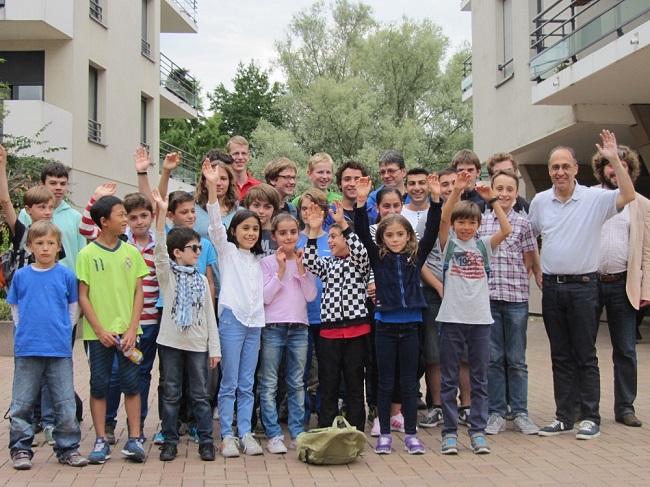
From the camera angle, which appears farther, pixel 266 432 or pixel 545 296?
pixel 545 296

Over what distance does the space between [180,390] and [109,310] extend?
78 cm

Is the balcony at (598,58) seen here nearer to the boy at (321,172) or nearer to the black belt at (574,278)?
the black belt at (574,278)

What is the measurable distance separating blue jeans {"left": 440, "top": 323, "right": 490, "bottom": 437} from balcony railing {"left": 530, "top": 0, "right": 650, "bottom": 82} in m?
7.81

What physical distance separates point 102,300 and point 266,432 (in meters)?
1.63

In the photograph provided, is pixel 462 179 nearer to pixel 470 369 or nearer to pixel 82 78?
pixel 470 369

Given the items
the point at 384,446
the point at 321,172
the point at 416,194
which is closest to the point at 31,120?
the point at 321,172

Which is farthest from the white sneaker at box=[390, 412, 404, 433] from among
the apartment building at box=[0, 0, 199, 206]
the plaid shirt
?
the apartment building at box=[0, 0, 199, 206]

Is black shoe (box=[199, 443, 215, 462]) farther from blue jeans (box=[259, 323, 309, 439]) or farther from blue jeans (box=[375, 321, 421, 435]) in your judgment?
blue jeans (box=[375, 321, 421, 435])

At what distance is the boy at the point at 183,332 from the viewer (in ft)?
19.5

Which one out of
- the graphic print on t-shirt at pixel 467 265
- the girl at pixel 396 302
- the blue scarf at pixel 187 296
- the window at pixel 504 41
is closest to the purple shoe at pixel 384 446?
the girl at pixel 396 302

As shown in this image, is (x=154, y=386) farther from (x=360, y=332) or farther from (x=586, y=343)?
(x=586, y=343)

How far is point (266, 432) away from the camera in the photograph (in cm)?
638

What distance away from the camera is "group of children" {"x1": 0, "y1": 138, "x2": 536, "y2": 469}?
5867mm

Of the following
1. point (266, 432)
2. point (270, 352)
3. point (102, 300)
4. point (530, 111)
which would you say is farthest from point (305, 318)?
point (530, 111)
